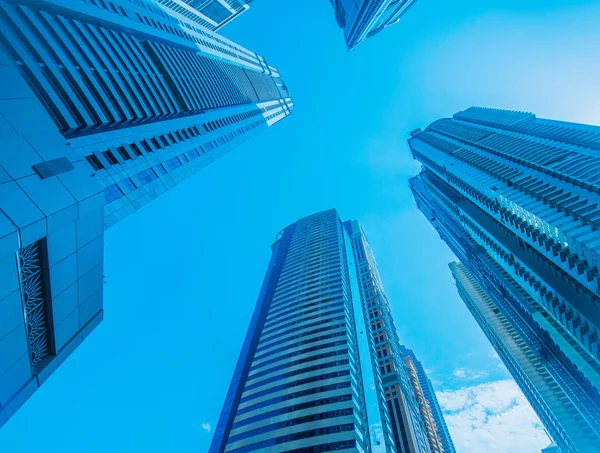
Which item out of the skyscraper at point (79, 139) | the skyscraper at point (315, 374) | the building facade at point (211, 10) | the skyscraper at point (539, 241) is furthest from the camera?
the building facade at point (211, 10)

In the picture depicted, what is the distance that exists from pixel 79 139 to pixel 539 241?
224 ft

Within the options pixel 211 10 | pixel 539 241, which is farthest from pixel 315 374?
pixel 211 10

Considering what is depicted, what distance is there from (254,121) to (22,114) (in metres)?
120

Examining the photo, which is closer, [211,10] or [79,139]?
[79,139]

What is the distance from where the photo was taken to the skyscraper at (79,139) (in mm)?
12258

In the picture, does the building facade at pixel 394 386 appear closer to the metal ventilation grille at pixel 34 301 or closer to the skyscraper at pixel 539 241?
the skyscraper at pixel 539 241

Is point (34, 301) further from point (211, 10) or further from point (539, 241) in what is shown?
point (211, 10)

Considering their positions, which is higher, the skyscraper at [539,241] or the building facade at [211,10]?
the building facade at [211,10]

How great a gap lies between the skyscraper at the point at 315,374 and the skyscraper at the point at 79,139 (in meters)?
44.0

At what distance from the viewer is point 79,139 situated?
37.3m

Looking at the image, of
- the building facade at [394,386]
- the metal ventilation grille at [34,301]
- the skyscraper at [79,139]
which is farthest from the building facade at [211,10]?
the metal ventilation grille at [34,301]

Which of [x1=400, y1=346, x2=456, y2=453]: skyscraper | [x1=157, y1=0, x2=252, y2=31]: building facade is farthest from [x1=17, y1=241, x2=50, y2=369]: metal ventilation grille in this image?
[x1=157, y1=0, x2=252, y2=31]: building facade

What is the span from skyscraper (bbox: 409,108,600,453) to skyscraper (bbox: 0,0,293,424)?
158 ft

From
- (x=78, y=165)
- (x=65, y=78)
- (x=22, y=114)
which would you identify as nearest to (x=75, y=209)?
(x=78, y=165)
